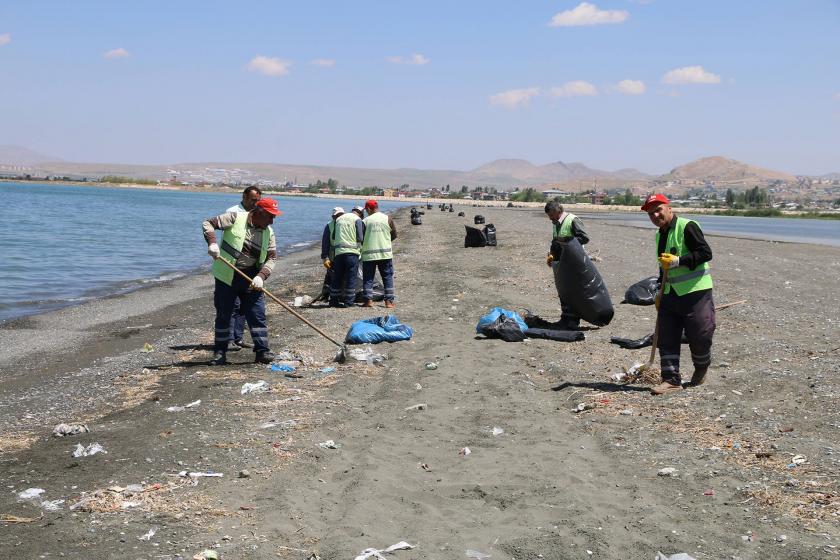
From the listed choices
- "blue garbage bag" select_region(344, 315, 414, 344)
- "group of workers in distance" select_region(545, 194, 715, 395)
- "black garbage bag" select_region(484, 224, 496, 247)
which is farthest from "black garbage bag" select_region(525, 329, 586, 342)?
"black garbage bag" select_region(484, 224, 496, 247)

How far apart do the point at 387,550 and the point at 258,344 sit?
5.06 meters

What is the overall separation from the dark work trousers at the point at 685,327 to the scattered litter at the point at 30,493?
5392mm

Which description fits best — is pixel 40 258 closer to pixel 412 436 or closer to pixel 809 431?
pixel 412 436

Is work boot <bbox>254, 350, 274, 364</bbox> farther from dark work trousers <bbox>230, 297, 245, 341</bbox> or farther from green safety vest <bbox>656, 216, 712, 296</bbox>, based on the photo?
green safety vest <bbox>656, 216, 712, 296</bbox>

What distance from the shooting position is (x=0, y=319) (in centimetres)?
1418

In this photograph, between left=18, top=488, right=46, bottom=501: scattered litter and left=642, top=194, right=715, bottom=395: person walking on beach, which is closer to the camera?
left=18, top=488, right=46, bottom=501: scattered litter

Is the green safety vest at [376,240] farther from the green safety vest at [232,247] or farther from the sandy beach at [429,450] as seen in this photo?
the green safety vest at [232,247]

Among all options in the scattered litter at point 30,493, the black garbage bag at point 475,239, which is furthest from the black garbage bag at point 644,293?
the black garbage bag at point 475,239

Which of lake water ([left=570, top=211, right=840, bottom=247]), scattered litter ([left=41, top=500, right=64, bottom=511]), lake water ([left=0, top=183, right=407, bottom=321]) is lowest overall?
lake water ([left=0, top=183, right=407, bottom=321])

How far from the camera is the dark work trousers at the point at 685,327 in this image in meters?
7.53

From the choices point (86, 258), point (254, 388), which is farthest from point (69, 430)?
point (86, 258)

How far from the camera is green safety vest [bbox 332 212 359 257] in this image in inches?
509

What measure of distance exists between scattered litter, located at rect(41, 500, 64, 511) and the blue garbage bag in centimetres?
542

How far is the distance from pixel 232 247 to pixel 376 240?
433 cm
